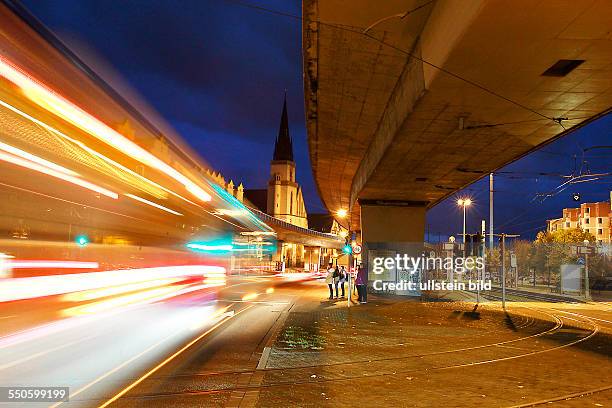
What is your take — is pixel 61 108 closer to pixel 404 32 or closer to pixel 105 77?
pixel 105 77

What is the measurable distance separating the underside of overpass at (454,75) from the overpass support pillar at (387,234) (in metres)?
10.8

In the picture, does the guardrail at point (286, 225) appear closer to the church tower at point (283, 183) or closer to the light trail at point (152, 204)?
the church tower at point (283, 183)

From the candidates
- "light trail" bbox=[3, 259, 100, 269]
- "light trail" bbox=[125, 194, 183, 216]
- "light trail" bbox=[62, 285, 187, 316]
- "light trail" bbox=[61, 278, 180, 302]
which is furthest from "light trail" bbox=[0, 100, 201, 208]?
"light trail" bbox=[62, 285, 187, 316]

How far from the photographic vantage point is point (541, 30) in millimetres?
9102

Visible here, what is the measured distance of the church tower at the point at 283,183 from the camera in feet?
441

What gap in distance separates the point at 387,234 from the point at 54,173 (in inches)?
1017

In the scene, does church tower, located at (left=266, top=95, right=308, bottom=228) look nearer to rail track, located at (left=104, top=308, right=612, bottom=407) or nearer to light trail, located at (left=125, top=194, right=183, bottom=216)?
light trail, located at (left=125, top=194, right=183, bottom=216)

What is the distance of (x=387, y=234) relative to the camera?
32.0 metres

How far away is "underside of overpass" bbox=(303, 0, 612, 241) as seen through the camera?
9203 mm

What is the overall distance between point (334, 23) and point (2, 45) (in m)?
7.04

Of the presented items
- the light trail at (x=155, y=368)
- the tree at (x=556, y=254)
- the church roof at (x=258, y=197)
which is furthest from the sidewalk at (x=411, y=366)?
the church roof at (x=258, y=197)

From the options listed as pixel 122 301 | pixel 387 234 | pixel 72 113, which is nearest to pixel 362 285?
pixel 387 234

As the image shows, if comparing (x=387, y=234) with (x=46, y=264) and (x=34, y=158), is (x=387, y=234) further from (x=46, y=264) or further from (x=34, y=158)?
(x=34, y=158)

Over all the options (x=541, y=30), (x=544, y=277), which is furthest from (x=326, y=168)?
(x=544, y=277)
